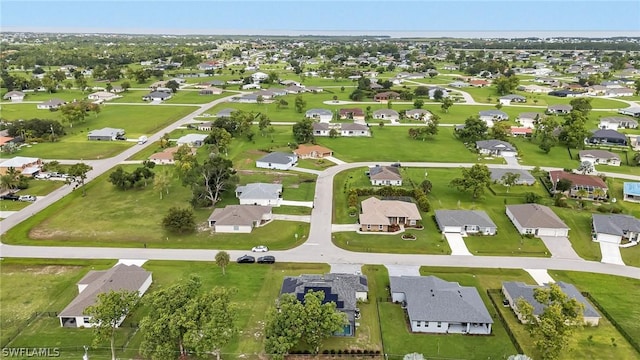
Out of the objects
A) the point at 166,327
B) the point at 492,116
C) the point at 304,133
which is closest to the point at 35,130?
the point at 304,133

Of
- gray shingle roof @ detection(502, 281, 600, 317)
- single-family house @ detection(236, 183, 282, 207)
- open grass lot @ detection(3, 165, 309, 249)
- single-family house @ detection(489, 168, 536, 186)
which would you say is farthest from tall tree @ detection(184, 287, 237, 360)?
single-family house @ detection(489, 168, 536, 186)

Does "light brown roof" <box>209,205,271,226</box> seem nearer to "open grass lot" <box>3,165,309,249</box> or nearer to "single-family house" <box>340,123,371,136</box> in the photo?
"open grass lot" <box>3,165,309,249</box>

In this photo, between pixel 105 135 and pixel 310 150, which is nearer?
pixel 310 150

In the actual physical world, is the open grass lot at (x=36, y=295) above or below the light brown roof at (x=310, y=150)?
below

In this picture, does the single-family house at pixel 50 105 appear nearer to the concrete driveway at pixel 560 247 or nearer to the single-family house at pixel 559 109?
the concrete driveway at pixel 560 247

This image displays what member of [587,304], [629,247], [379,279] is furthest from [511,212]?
[379,279]

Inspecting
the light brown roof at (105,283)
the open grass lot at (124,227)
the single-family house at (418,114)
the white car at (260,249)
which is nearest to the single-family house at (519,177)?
the open grass lot at (124,227)

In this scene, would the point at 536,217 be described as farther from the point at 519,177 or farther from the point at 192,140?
the point at 192,140
